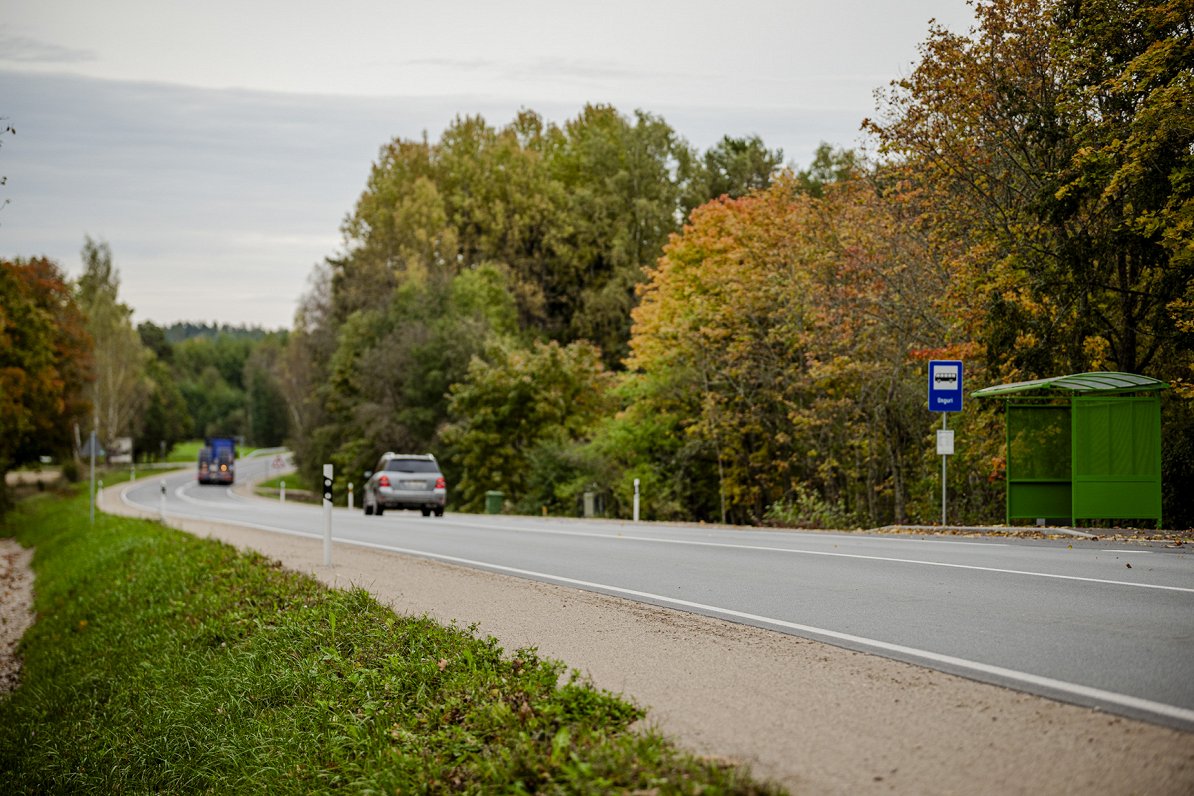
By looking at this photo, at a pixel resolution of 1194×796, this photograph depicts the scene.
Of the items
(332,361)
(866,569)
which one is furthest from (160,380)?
(866,569)

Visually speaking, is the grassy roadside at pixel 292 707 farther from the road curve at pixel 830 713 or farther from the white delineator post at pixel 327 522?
the white delineator post at pixel 327 522

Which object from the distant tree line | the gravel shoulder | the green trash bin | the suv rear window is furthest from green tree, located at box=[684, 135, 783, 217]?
the gravel shoulder

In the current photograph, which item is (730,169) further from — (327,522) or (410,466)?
(327,522)

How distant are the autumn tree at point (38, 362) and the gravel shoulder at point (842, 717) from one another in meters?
45.6

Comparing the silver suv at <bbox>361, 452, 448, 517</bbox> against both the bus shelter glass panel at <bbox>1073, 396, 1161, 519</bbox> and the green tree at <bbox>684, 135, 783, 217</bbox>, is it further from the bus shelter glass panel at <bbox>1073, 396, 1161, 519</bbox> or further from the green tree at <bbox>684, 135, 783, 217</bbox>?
the green tree at <bbox>684, 135, 783, 217</bbox>

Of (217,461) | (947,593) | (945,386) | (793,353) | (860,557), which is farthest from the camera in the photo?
(217,461)

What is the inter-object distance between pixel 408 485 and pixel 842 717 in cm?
2882

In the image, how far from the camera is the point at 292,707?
9680 millimetres

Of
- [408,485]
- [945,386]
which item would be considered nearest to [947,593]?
[945,386]

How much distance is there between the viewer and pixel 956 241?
25281 mm

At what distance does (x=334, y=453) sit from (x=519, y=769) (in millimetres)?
61634

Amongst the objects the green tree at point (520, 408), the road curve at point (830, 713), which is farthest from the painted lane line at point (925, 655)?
the green tree at point (520, 408)

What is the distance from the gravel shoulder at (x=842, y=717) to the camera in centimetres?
493

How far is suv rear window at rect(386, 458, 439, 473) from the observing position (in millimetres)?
34219
